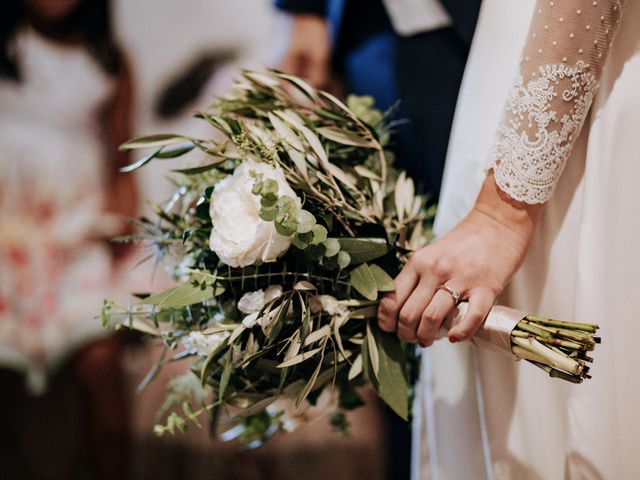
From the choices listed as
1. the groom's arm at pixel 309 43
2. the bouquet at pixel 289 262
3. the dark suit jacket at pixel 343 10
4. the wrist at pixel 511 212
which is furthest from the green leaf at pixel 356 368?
the groom's arm at pixel 309 43

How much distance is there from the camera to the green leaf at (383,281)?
0.62 meters

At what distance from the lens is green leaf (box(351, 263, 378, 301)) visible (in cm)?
62

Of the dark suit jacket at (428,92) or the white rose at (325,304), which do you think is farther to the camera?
the dark suit jacket at (428,92)

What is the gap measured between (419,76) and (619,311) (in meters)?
0.60

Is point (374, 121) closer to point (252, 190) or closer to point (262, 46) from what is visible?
point (252, 190)

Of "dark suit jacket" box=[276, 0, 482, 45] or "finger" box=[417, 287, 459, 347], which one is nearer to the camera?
"finger" box=[417, 287, 459, 347]

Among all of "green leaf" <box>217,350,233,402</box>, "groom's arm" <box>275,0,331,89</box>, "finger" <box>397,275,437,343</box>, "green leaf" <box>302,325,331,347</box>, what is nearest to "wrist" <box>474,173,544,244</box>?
"finger" <box>397,275,437,343</box>

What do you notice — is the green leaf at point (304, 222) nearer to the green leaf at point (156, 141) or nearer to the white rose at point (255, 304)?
the white rose at point (255, 304)

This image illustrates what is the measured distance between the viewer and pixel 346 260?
2.04 feet

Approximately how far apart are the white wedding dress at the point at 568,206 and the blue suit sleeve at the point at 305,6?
0.72 meters

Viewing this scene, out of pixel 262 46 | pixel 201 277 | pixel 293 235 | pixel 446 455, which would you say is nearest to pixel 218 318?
pixel 201 277

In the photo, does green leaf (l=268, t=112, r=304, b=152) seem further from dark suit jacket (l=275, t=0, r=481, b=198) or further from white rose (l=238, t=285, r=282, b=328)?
dark suit jacket (l=275, t=0, r=481, b=198)

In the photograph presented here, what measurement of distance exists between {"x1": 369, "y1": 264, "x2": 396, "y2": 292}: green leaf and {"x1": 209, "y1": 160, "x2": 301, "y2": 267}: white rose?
4.1 inches

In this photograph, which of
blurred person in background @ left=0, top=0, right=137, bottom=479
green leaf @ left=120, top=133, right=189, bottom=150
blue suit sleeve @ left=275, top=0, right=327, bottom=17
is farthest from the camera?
blurred person in background @ left=0, top=0, right=137, bottom=479
